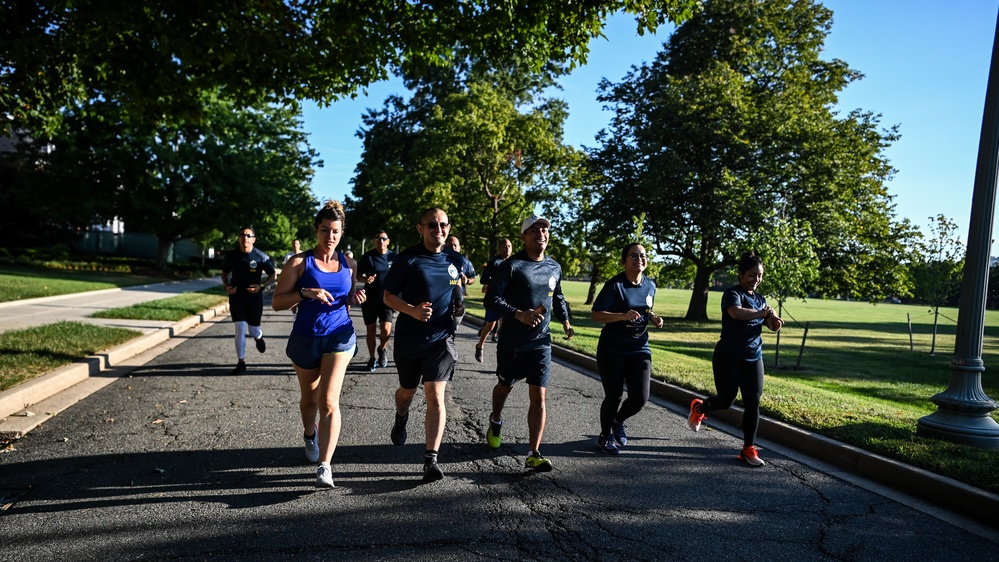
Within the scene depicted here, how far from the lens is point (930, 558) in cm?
373

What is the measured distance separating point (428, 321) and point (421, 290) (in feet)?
0.76

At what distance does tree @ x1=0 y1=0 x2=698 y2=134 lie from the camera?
9.26m

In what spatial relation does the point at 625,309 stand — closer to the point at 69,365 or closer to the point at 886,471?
the point at 886,471

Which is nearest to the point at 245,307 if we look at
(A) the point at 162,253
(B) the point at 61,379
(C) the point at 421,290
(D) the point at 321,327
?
(B) the point at 61,379

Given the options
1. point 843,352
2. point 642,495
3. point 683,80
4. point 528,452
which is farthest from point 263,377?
point 683,80

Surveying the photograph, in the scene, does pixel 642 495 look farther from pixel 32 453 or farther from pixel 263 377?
pixel 263 377

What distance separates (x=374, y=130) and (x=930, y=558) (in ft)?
145

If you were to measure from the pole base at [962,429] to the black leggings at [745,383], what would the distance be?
179 centimetres

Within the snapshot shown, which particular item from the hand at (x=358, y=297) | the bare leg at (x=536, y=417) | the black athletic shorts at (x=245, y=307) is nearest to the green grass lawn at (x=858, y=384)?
the bare leg at (x=536, y=417)

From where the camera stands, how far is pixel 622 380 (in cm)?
590

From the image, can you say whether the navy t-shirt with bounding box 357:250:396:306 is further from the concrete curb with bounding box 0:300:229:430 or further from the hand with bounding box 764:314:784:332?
the hand with bounding box 764:314:784:332

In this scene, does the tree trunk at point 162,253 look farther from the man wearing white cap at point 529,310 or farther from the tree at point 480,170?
the man wearing white cap at point 529,310

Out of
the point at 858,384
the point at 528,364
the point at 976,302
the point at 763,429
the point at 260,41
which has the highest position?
the point at 260,41

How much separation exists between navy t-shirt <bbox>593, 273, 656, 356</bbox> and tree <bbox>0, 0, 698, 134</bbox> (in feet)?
15.5
